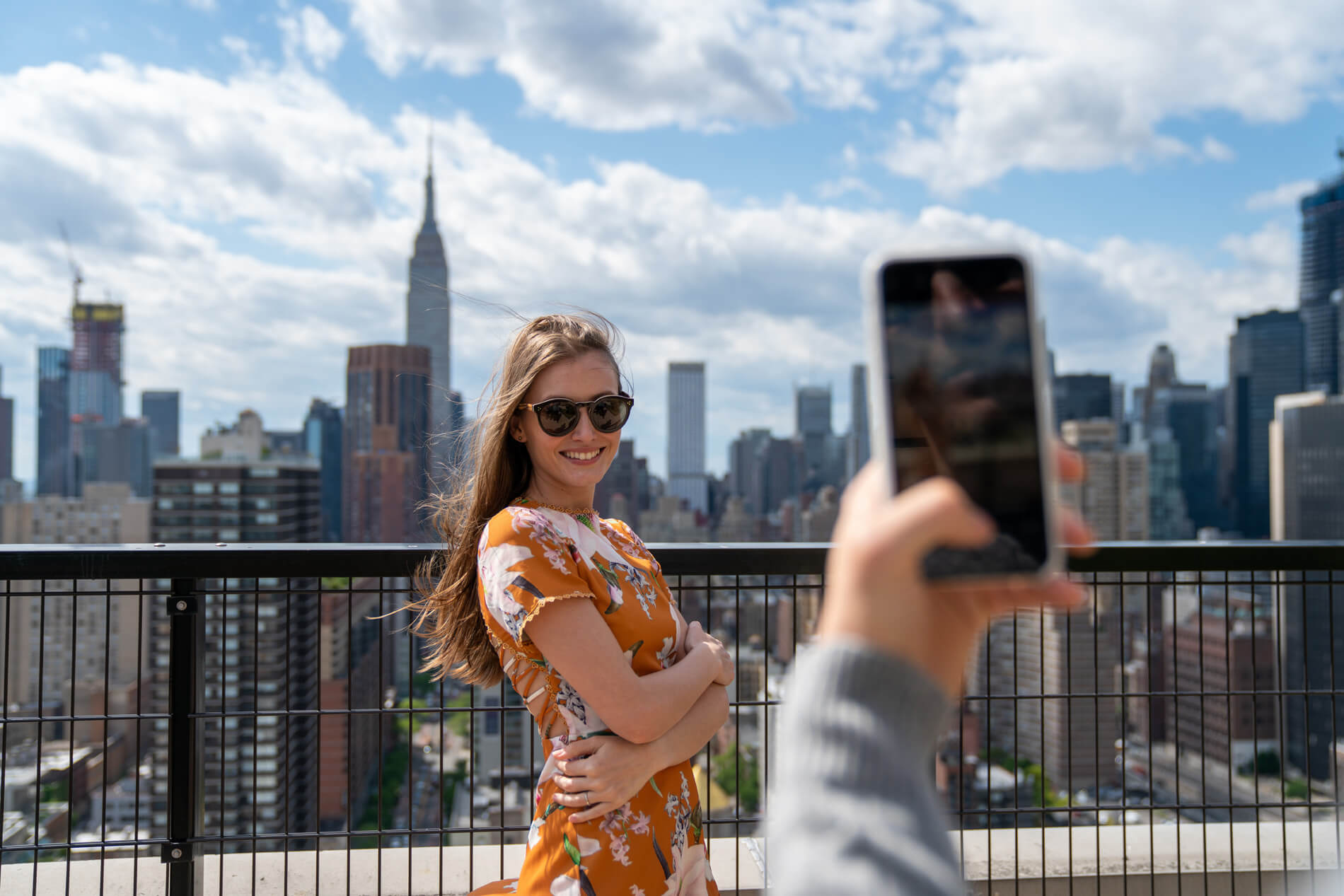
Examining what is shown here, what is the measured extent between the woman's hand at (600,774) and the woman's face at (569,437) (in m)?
0.50

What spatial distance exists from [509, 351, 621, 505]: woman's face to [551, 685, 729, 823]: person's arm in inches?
19.6

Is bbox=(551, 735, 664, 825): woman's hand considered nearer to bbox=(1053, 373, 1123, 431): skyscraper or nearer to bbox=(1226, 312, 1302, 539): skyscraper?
bbox=(1053, 373, 1123, 431): skyscraper

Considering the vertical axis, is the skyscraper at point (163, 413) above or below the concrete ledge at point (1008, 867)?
above

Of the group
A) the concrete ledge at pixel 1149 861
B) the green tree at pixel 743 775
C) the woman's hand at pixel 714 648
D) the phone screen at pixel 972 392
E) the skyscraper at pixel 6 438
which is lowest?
the concrete ledge at pixel 1149 861

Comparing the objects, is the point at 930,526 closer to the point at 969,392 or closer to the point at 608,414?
the point at 969,392

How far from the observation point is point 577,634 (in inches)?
54.7

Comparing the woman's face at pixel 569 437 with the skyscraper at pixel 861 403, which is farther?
the woman's face at pixel 569 437

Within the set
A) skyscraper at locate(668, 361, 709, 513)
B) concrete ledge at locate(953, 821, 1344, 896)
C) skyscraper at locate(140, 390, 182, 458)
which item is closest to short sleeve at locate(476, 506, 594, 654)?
concrete ledge at locate(953, 821, 1344, 896)

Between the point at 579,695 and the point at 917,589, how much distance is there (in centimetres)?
109

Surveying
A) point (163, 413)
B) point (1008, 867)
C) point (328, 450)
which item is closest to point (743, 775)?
point (1008, 867)

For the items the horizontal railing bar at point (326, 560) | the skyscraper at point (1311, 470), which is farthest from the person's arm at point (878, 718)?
the skyscraper at point (1311, 470)

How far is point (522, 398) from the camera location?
1683 mm

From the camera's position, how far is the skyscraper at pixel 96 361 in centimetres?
8444

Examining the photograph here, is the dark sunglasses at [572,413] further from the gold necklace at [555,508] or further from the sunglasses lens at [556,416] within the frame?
the gold necklace at [555,508]
